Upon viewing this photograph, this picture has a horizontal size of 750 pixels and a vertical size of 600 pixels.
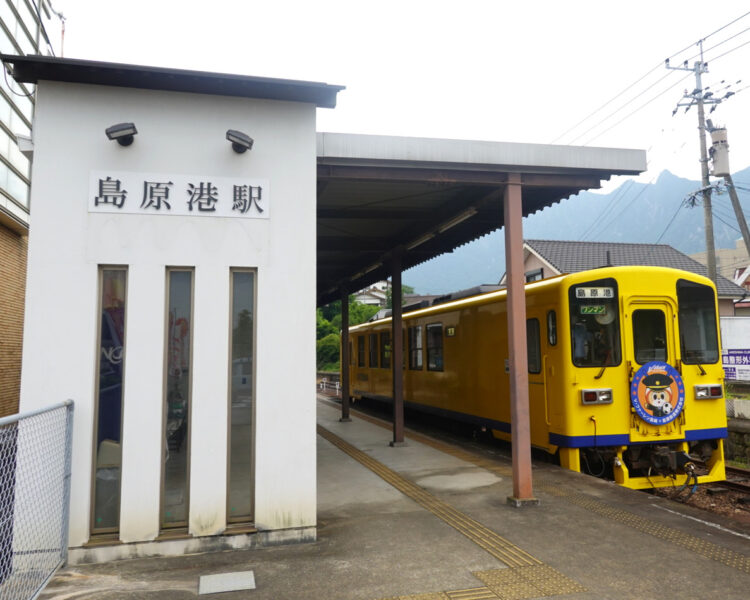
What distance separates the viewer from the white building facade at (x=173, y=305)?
14.9ft

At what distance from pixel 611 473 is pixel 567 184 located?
4.10m

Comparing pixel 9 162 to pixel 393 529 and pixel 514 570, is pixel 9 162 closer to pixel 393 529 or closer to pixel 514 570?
pixel 393 529

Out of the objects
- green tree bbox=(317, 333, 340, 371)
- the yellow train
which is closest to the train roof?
the yellow train

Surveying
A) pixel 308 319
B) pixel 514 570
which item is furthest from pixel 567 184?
pixel 514 570

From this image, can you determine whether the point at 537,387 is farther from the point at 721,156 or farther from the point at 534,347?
the point at 721,156

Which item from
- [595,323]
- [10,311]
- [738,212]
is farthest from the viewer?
[738,212]

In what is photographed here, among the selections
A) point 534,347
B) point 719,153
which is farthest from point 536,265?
point 534,347

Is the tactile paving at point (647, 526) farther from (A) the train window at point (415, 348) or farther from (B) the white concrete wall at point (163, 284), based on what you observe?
(A) the train window at point (415, 348)

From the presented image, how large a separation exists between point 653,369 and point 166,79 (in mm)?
6396

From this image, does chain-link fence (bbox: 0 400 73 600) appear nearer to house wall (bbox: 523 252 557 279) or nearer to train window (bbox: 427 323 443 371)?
train window (bbox: 427 323 443 371)

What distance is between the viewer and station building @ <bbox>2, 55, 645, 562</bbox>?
453 cm

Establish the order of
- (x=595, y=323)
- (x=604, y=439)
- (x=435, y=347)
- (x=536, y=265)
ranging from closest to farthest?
(x=604, y=439) < (x=595, y=323) < (x=435, y=347) < (x=536, y=265)

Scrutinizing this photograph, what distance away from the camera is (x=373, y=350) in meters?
15.5

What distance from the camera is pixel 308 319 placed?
197 inches
